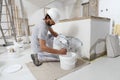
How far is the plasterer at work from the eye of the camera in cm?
137

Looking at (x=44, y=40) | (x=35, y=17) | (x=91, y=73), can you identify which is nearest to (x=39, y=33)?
(x=44, y=40)

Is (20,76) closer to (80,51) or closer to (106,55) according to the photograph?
(80,51)

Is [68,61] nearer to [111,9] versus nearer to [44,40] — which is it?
[44,40]

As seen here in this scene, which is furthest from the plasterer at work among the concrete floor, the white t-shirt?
the concrete floor

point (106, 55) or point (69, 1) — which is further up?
point (69, 1)

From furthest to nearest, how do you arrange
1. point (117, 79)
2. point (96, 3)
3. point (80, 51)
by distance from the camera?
point (96, 3), point (80, 51), point (117, 79)

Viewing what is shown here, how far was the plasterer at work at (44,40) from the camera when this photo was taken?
137cm

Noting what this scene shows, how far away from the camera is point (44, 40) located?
138 cm

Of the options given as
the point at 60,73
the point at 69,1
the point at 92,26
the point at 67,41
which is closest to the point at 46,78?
the point at 60,73

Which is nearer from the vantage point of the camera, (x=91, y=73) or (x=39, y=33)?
(x=91, y=73)

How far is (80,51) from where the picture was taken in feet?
5.90

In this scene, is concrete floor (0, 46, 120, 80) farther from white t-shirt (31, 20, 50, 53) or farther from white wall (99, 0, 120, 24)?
white wall (99, 0, 120, 24)

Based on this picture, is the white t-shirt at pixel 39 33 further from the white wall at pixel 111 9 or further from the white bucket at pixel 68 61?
the white wall at pixel 111 9

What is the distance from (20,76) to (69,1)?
6.39m
